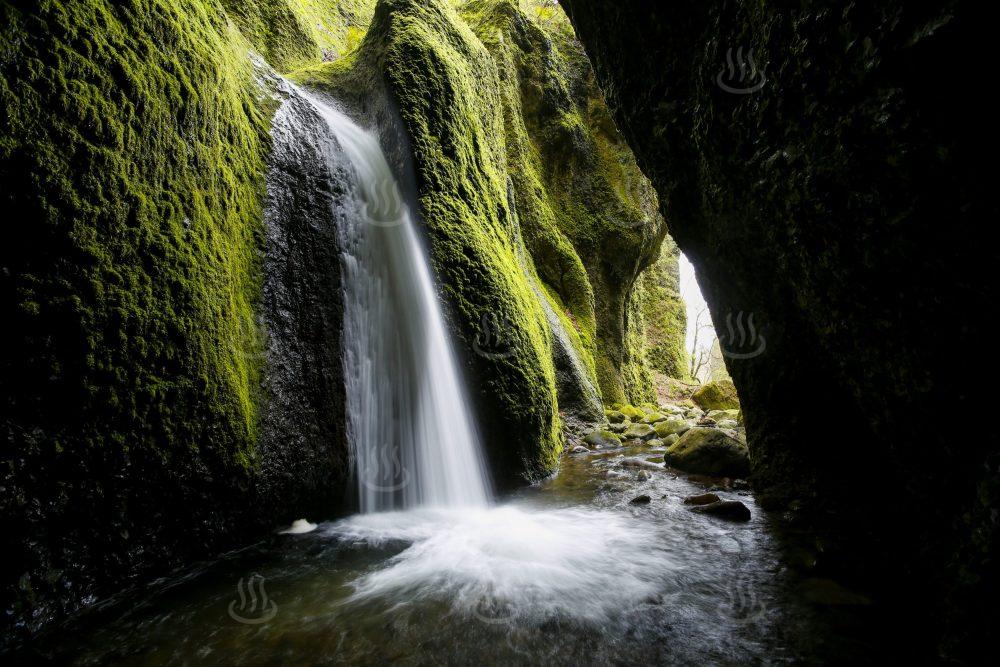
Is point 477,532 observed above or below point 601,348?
below

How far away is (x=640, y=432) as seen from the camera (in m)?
7.57

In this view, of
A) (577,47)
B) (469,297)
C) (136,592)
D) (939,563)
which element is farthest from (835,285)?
(577,47)

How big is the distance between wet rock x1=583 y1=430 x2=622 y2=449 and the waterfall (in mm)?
3020

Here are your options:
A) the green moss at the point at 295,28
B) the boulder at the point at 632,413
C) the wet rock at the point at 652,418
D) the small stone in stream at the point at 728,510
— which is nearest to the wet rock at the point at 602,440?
the wet rock at the point at 652,418

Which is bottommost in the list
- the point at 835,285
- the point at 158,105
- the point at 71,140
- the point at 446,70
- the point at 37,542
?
the point at 37,542

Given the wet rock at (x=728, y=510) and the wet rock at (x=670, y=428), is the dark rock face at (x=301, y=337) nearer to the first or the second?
the wet rock at (x=728, y=510)

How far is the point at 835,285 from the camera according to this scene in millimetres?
1993

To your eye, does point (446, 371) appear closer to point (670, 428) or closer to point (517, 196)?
point (670, 428)

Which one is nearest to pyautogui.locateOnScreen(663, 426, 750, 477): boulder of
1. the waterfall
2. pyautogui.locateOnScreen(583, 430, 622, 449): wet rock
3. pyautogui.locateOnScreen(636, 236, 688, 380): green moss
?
pyautogui.locateOnScreen(583, 430, 622, 449): wet rock

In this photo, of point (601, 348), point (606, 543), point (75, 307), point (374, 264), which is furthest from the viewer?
point (601, 348)

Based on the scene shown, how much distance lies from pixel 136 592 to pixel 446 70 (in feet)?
22.9

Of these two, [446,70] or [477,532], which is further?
[446,70]

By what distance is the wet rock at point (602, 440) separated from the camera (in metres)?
7.15

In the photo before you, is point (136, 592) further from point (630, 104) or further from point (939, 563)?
point (630, 104)
